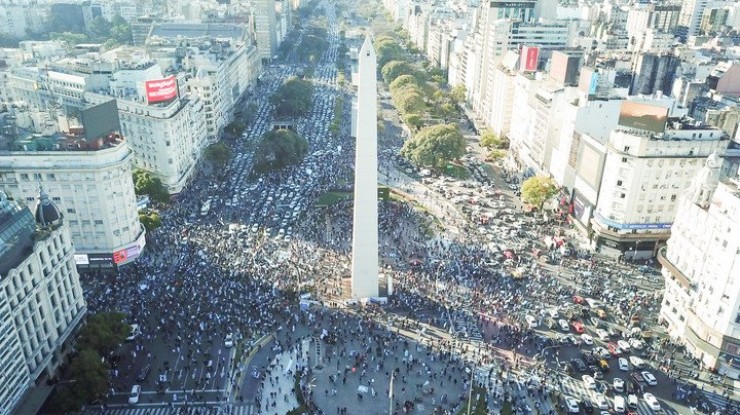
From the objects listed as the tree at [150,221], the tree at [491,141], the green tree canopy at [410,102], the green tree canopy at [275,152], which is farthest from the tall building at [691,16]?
the tree at [150,221]

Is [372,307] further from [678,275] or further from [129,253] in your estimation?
[678,275]

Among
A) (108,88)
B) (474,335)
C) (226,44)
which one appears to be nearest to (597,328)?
(474,335)

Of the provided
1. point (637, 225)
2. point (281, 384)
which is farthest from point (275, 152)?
point (637, 225)

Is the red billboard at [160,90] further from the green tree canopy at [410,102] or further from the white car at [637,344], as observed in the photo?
the white car at [637,344]

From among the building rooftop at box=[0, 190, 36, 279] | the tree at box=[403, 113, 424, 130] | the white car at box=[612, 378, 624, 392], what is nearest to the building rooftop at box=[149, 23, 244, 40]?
the tree at box=[403, 113, 424, 130]

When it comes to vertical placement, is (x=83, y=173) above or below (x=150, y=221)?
above

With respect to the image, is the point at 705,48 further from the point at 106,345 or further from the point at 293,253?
the point at 106,345
